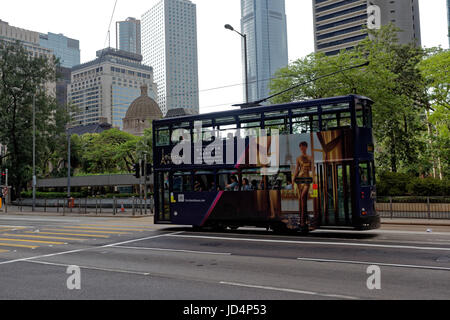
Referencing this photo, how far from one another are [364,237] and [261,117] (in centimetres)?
598

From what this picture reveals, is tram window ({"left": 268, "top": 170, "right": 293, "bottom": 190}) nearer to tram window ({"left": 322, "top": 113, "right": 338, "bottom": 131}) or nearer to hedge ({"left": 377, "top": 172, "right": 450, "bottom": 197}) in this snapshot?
tram window ({"left": 322, "top": 113, "right": 338, "bottom": 131})

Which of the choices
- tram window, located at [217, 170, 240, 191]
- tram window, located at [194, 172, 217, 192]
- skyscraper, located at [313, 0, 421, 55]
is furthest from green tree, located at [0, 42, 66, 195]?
skyscraper, located at [313, 0, 421, 55]

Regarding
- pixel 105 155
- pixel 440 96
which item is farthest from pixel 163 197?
pixel 105 155

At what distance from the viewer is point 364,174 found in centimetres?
1470

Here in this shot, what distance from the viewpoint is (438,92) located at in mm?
30609

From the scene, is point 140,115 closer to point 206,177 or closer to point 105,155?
point 105,155

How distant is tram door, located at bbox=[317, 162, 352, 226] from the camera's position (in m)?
14.5

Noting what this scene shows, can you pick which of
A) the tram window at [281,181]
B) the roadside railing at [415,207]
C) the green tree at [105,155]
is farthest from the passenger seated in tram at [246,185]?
the green tree at [105,155]

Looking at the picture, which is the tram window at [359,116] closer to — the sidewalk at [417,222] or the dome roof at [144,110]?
the sidewalk at [417,222]

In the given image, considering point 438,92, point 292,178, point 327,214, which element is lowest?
point 327,214

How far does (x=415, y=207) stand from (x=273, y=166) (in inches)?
449
